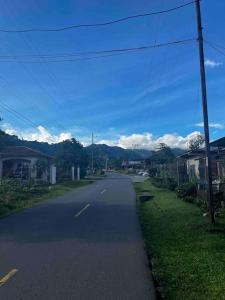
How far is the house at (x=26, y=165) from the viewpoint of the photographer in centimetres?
4506

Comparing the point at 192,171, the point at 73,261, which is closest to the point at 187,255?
the point at 73,261

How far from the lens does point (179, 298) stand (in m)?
5.53

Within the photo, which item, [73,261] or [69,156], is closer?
[73,261]

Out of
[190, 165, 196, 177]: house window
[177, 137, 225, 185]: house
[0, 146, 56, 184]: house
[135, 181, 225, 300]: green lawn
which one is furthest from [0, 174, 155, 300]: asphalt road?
[0, 146, 56, 184]: house

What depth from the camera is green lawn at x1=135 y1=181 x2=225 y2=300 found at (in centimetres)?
592

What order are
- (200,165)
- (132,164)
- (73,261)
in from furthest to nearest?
(132,164) < (200,165) < (73,261)

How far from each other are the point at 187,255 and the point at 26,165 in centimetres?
4006

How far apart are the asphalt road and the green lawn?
1.06 feet

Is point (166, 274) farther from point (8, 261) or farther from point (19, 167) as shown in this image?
point (19, 167)

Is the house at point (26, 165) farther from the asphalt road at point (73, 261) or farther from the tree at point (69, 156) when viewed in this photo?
the asphalt road at point (73, 261)

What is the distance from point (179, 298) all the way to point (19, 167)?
4277 centimetres

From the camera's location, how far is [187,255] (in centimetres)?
820

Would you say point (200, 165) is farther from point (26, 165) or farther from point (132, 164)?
point (132, 164)

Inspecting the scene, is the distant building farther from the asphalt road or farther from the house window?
the asphalt road
